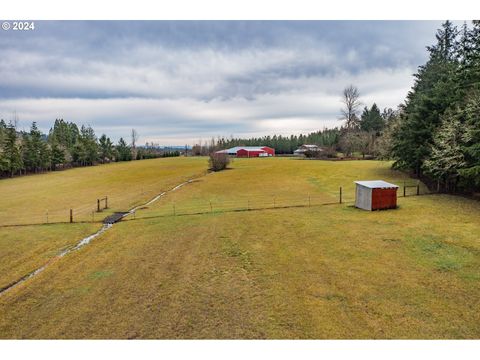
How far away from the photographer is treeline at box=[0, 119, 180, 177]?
80750 millimetres

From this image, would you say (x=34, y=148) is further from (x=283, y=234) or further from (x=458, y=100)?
(x=458, y=100)

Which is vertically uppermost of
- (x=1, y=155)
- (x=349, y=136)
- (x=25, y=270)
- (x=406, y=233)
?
(x=349, y=136)

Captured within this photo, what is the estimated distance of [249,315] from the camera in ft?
40.5

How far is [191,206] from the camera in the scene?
36.2m

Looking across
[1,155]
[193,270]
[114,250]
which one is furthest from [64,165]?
[193,270]

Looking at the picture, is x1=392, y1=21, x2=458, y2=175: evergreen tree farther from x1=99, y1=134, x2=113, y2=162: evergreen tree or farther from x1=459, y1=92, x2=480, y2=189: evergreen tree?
x1=99, y1=134, x2=113, y2=162: evergreen tree

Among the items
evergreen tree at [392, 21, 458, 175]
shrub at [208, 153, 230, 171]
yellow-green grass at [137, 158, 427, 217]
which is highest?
evergreen tree at [392, 21, 458, 175]

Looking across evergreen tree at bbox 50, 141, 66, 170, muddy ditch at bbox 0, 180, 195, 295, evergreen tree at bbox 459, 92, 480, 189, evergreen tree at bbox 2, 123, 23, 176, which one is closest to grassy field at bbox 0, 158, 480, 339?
muddy ditch at bbox 0, 180, 195, 295

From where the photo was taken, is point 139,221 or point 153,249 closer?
point 153,249

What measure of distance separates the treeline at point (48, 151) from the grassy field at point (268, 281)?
72.5 m

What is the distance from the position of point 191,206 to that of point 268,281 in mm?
22067

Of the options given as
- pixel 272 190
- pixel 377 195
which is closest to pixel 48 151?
pixel 272 190

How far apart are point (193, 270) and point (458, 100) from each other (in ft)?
116

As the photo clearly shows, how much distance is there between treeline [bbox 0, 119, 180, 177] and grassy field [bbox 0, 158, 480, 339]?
2854 inches
